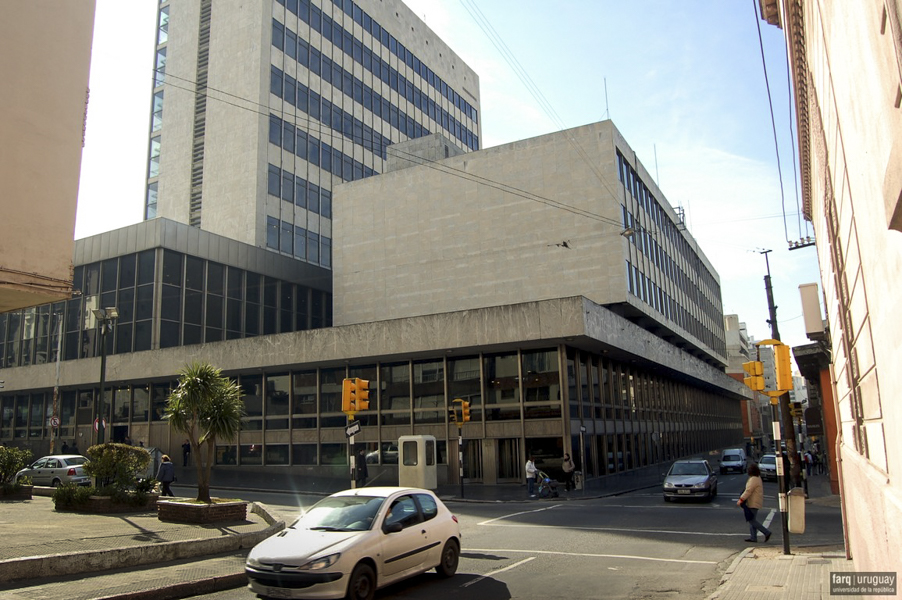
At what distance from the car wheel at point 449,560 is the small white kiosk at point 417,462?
55.7ft

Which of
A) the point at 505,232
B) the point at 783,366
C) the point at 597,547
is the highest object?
the point at 505,232

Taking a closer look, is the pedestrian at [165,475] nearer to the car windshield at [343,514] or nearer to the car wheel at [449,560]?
the car windshield at [343,514]

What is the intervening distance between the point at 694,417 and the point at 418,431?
1359 inches

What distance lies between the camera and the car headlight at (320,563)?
853 cm

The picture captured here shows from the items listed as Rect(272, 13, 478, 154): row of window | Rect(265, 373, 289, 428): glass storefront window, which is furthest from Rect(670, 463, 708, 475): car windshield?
Rect(272, 13, 478, 154): row of window

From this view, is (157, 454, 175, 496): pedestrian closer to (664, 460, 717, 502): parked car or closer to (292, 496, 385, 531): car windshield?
(292, 496, 385, 531): car windshield

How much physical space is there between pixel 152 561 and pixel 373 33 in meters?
58.7

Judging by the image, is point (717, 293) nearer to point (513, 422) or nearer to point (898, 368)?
point (513, 422)

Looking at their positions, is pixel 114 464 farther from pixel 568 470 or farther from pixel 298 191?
pixel 298 191

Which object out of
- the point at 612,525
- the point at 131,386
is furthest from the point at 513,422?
the point at 131,386

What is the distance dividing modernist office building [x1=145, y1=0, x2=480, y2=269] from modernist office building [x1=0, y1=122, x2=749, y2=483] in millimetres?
6257

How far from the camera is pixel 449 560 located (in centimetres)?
1084

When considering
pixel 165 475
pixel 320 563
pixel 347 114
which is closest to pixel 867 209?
pixel 320 563

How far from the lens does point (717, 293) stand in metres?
79.7
